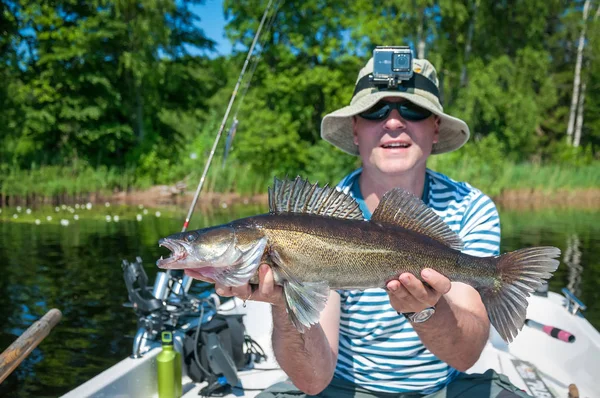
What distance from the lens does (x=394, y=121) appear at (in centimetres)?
281

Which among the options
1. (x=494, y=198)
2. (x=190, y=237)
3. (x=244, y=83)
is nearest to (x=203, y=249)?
(x=190, y=237)

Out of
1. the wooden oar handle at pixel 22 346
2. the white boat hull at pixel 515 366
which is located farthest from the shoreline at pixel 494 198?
the wooden oar handle at pixel 22 346

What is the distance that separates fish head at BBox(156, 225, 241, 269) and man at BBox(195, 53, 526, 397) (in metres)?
0.50

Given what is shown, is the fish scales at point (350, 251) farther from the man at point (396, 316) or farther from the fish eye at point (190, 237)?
the man at point (396, 316)

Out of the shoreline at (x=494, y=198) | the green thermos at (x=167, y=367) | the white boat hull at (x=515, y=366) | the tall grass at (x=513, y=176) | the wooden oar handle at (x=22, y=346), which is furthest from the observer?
the tall grass at (x=513, y=176)

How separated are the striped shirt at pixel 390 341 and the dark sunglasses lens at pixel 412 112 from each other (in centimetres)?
52

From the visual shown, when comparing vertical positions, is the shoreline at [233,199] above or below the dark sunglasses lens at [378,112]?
below

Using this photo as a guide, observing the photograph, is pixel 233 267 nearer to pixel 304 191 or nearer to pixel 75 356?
pixel 304 191

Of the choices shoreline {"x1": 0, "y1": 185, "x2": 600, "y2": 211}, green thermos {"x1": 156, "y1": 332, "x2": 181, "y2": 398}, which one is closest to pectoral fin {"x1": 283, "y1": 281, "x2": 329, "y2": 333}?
green thermos {"x1": 156, "y1": 332, "x2": 181, "y2": 398}

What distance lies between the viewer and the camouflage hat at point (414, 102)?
281cm

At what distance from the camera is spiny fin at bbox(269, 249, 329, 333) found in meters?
2.07

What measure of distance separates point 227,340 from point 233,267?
241cm

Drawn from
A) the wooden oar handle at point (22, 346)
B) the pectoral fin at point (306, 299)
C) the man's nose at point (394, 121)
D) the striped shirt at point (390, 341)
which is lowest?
the wooden oar handle at point (22, 346)

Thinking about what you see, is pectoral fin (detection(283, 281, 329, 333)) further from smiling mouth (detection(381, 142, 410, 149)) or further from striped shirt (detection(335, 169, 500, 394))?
smiling mouth (detection(381, 142, 410, 149))
